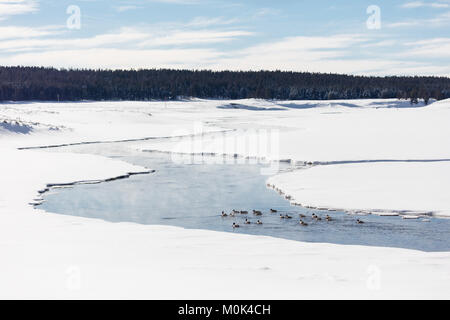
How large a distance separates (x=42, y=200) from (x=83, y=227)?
5193 millimetres

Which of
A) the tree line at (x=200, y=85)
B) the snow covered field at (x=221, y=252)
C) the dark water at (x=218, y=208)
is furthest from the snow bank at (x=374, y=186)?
the tree line at (x=200, y=85)

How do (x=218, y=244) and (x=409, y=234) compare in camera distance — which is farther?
(x=409, y=234)

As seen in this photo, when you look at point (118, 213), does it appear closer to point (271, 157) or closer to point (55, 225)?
point (55, 225)

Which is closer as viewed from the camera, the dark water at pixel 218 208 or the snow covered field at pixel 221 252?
the snow covered field at pixel 221 252

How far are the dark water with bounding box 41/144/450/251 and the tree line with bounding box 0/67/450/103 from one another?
3845 inches

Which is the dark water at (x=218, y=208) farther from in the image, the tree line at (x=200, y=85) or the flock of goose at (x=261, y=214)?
the tree line at (x=200, y=85)

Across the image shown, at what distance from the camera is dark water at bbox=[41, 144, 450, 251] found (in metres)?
14.6

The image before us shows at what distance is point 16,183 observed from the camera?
2273 cm

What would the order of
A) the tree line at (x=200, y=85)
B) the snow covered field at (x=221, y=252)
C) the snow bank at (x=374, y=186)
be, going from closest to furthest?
the snow covered field at (x=221, y=252) < the snow bank at (x=374, y=186) < the tree line at (x=200, y=85)

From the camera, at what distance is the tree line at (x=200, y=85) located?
422 feet

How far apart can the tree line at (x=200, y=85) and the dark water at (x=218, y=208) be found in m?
97.7

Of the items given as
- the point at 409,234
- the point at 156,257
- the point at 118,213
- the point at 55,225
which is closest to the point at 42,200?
the point at 118,213

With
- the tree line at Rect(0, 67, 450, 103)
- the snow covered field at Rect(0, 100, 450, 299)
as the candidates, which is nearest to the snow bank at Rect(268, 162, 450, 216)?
the snow covered field at Rect(0, 100, 450, 299)

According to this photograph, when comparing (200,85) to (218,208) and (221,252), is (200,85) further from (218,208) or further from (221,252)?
(221,252)
